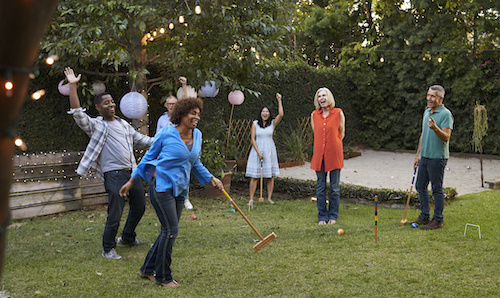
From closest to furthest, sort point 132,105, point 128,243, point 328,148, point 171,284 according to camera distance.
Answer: point 171,284 < point 128,243 < point 328,148 < point 132,105

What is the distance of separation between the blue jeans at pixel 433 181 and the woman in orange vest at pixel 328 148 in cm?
102

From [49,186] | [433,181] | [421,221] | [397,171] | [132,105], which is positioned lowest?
[397,171]

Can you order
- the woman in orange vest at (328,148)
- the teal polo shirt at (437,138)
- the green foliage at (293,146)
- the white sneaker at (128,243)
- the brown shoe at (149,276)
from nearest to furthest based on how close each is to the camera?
the brown shoe at (149,276) < the white sneaker at (128,243) < the teal polo shirt at (437,138) < the woman in orange vest at (328,148) < the green foliage at (293,146)

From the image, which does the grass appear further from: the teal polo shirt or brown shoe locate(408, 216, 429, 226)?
the teal polo shirt

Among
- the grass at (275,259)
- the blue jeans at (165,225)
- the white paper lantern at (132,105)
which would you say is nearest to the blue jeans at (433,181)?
the grass at (275,259)

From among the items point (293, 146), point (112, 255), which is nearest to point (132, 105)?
point (112, 255)

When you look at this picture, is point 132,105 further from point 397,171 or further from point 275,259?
point 397,171

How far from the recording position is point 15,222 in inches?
249

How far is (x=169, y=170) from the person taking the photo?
3715 millimetres

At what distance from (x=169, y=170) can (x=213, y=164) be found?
4.31 metres

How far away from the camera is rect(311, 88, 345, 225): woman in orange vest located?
609 cm

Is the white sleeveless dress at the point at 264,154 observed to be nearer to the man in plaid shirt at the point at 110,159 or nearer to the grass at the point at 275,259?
the grass at the point at 275,259

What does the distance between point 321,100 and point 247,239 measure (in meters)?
2.09

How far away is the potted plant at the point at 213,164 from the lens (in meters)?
7.98
